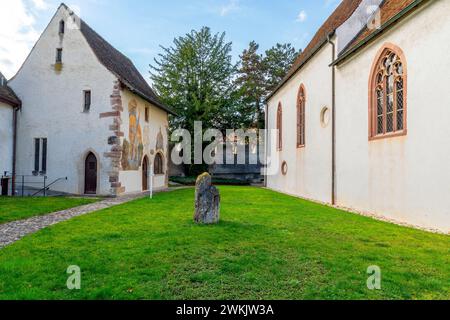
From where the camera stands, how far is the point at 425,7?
8.02 metres

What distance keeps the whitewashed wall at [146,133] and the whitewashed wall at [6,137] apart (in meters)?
5.88

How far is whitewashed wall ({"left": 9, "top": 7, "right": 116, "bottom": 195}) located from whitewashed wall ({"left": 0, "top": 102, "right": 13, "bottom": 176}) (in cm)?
45

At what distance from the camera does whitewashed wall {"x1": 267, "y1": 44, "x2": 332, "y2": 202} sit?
45.9 ft

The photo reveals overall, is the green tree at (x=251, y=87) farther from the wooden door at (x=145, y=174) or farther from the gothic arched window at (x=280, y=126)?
the wooden door at (x=145, y=174)

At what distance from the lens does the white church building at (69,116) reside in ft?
51.6

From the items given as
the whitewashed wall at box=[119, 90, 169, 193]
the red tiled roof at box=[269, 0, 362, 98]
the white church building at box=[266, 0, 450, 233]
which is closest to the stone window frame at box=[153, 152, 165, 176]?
the whitewashed wall at box=[119, 90, 169, 193]

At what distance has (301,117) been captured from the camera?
17891 millimetres

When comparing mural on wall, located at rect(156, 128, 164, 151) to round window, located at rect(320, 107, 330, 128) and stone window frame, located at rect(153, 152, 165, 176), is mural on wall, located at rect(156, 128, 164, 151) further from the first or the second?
round window, located at rect(320, 107, 330, 128)

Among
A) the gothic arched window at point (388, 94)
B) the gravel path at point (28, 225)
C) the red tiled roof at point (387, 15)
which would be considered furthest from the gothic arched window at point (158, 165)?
the gothic arched window at point (388, 94)

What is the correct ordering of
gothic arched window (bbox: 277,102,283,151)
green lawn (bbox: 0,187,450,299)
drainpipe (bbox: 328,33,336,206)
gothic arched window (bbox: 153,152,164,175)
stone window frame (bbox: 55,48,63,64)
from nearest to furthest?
green lawn (bbox: 0,187,450,299) < drainpipe (bbox: 328,33,336,206) < stone window frame (bbox: 55,48,63,64) < gothic arched window (bbox: 153,152,164,175) < gothic arched window (bbox: 277,102,283,151)

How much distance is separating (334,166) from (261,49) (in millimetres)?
32547

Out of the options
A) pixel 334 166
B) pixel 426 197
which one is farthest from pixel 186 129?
pixel 426 197
